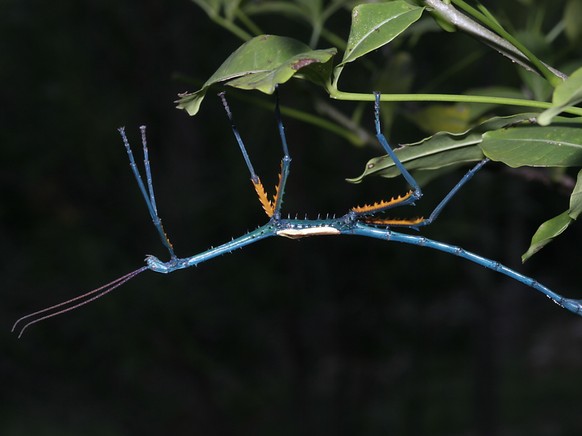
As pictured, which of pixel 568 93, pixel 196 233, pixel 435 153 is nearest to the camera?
pixel 568 93

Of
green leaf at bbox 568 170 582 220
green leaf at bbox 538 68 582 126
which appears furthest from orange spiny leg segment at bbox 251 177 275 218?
green leaf at bbox 538 68 582 126

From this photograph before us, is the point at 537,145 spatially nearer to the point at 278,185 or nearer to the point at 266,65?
the point at 266,65

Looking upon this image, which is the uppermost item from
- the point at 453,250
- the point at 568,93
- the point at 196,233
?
the point at 196,233

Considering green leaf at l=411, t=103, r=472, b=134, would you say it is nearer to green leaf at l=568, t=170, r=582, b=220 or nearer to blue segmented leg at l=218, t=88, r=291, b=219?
blue segmented leg at l=218, t=88, r=291, b=219

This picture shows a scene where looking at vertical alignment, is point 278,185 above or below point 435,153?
above

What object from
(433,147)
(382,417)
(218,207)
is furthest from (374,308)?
(433,147)

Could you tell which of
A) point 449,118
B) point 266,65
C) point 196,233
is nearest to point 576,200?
point 266,65

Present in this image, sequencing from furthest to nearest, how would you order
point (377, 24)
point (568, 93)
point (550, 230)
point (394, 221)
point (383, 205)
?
point (394, 221) → point (383, 205) → point (550, 230) → point (377, 24) → point (568, 93)
